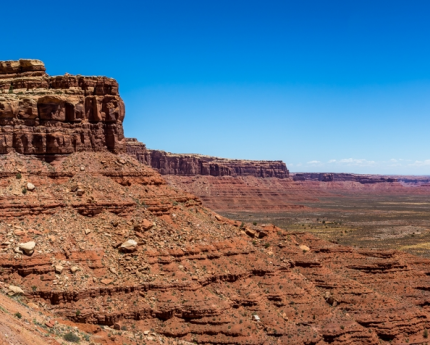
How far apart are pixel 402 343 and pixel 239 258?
14362mm

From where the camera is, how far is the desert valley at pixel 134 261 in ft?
117

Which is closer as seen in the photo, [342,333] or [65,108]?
[342,333]

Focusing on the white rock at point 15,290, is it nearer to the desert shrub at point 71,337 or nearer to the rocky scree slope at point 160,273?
the rocky scree slope at point 160,273

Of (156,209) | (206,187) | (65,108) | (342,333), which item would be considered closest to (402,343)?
(342,333)

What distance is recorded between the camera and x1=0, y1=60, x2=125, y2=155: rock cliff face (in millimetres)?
45906

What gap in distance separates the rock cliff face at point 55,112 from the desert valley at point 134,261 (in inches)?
3.8

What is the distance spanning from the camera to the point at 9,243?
36.7 meters

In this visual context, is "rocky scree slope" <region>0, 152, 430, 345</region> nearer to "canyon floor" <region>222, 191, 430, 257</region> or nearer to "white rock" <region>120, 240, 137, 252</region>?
"white rock" <region>120, 240, 137, 252</region>

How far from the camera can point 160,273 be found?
39250mm

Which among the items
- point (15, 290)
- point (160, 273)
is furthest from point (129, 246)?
point (15, 290)

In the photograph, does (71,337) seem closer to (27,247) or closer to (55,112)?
(27,247)

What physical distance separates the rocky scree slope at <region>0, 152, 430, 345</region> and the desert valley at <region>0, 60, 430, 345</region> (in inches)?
4.1

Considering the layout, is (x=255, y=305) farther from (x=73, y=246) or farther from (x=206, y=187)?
(x=206, y=187)

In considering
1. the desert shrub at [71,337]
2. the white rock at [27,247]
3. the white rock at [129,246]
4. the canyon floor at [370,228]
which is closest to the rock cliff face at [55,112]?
the white rock at [27,247]
